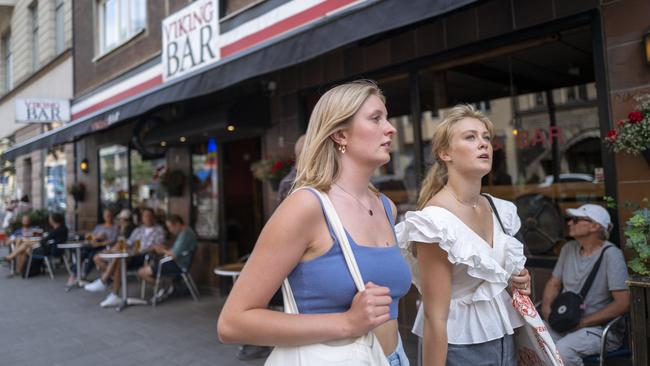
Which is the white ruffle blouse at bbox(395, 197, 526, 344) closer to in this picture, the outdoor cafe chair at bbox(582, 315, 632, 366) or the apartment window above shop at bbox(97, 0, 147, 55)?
the outdoor cafe chair at bbox(582, 315, 632, 366)

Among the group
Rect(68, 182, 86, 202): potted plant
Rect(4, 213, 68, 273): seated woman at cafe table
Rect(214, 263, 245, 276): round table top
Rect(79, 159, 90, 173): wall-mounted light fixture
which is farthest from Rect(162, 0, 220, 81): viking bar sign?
Rect(68, 182, 86, 202): potted plant

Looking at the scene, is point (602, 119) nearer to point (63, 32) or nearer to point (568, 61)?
point (568, 61)

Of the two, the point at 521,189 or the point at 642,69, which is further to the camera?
the point at 521,189

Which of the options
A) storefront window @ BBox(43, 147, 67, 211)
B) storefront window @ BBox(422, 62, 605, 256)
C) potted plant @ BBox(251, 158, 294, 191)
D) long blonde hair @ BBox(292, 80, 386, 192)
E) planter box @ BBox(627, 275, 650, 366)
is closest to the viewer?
long blonde hair @ BBox(292, 80, 386, 192)

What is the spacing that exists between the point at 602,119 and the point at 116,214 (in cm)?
993

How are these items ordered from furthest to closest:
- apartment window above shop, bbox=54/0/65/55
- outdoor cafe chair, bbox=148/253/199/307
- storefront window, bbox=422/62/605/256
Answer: apartment window above shop, bbox=54/0/65/55
outdoor cafe chair, bbox=148/253/199/307
storefront window, bbox=422/62/605/256

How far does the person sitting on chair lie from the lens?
7.13 metres

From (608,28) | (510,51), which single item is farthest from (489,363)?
(510,51)

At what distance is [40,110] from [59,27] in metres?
3.96

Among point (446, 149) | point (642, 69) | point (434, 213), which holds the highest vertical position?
point (642, 69)

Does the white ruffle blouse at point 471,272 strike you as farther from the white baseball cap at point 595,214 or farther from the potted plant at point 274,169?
the potted plant at point 274,169

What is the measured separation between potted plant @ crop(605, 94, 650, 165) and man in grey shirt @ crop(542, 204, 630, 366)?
19.1 inches

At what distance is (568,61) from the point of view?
5191mm

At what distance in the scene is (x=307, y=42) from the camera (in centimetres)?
398
